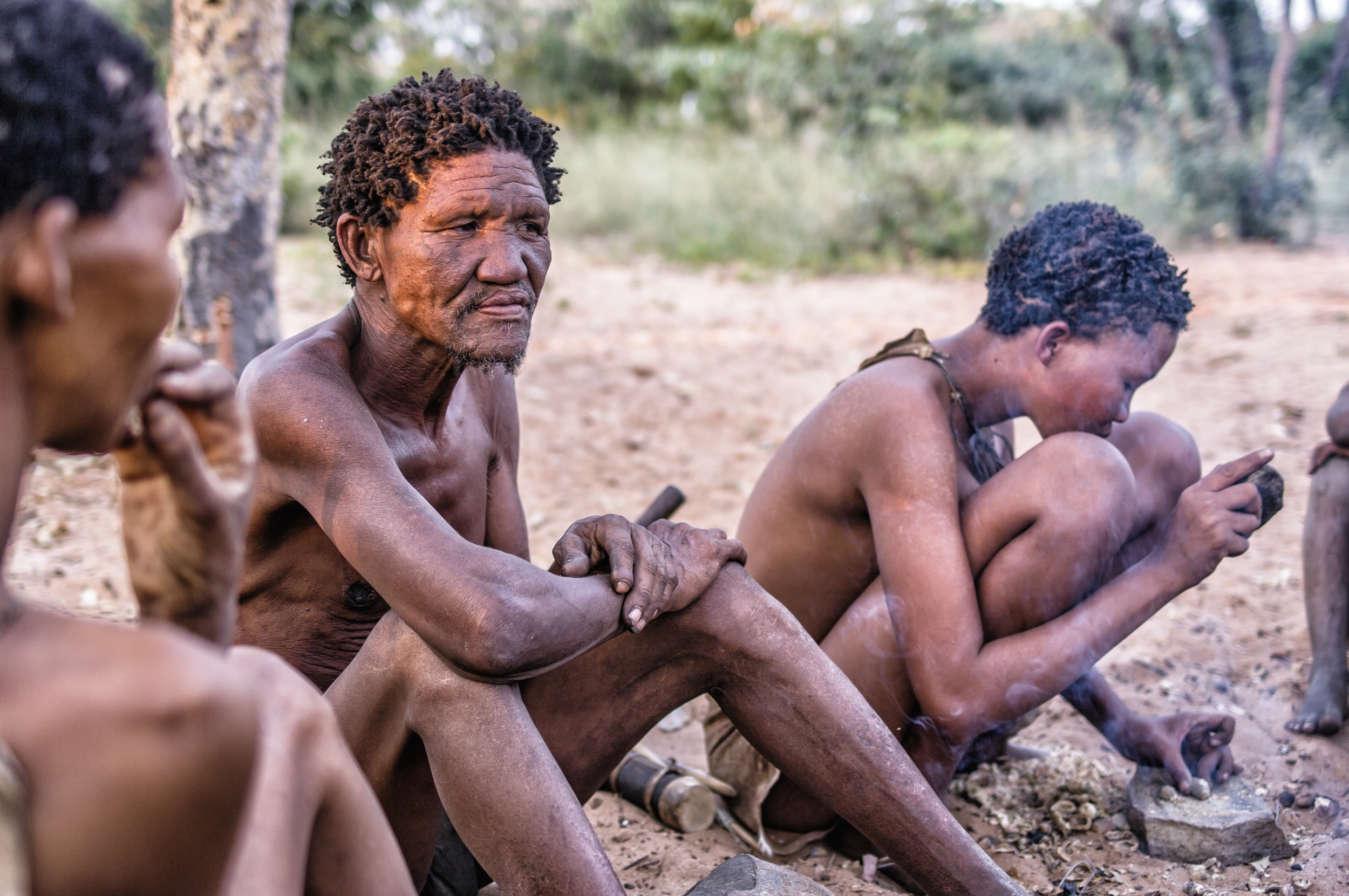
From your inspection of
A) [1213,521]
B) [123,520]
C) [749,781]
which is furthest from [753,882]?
[123,520]

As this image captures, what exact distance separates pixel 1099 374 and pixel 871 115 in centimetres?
1131

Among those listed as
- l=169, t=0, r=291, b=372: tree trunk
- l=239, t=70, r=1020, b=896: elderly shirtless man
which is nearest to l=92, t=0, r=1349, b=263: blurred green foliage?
l=169, t=0, r=291, b=372: tree trunk

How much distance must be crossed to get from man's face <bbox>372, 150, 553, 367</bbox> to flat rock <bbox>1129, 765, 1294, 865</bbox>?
6.39 ft

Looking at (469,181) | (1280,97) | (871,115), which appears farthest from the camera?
(871,115)

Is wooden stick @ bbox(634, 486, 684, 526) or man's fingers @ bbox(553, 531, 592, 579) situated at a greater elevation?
man's fingers @ bbox(553, 531, 592, 579)

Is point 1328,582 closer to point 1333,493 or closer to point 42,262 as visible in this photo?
point 1333,493

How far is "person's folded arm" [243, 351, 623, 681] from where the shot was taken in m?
1.87

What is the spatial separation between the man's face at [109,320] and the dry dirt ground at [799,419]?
1882mm

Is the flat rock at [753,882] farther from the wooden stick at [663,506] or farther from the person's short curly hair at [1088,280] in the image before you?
the person's short curly hair at [1088,280]

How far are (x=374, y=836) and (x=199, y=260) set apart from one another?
12.9ft

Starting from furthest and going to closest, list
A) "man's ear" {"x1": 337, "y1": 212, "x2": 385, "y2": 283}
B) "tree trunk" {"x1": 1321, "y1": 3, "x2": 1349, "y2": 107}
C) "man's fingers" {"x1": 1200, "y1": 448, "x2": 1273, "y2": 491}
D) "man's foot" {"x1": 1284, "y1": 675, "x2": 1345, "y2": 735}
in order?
1. "tree trunk" {"x1": 1321, "y1": 3, "x2": 1349, "y2": 107}
2. "man's foot" {"x1": 1284, "y1": 675, "x2": 1345, "y2": 735}
3. "man's fingers" {"x1": 1200, "y1": 448, "x2": 1273, "y2": 491}
4. "man's ear" {"x1": 337, "y1": 212, "x2": 385, "y2": 283}

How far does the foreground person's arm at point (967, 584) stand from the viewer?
242 cm

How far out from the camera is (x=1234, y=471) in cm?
254

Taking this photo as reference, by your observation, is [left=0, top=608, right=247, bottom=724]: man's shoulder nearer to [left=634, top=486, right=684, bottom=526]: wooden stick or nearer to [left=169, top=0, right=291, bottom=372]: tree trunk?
[left=634, top=486, right=684, bottom=526]: wooden stick
